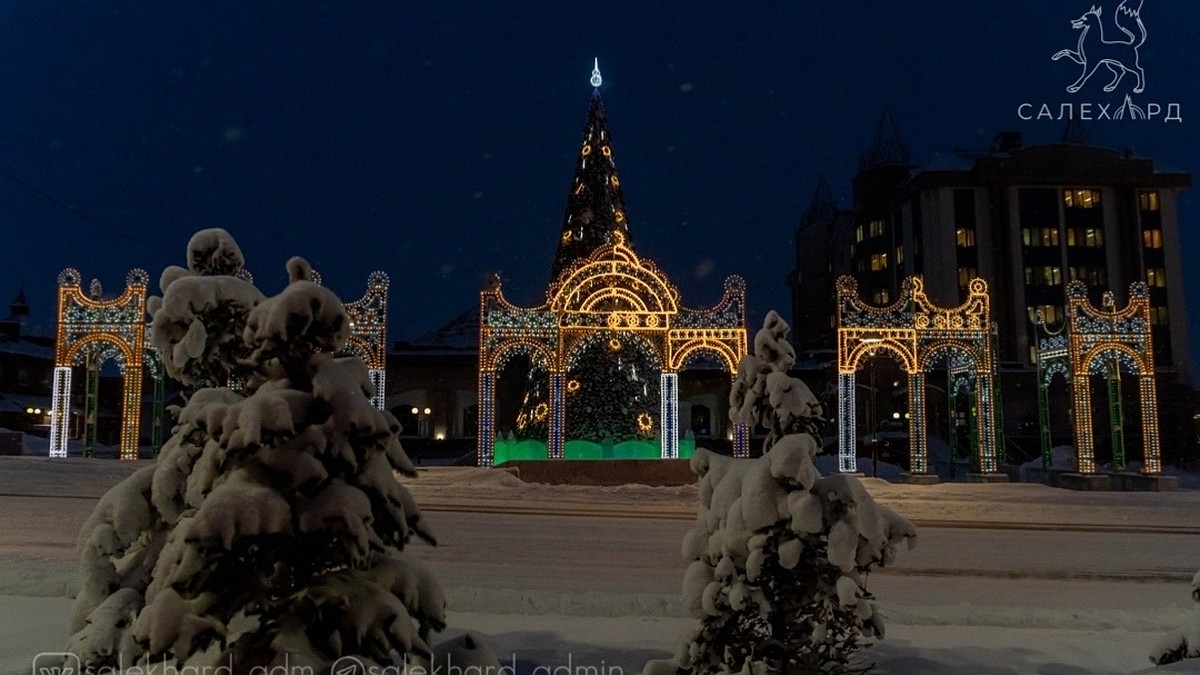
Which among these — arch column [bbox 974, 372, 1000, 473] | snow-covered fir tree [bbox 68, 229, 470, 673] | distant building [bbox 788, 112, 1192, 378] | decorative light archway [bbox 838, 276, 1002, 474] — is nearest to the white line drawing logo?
snow-covered fir tree [bbox 68, 229, 470, 673]

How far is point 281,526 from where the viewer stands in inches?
133

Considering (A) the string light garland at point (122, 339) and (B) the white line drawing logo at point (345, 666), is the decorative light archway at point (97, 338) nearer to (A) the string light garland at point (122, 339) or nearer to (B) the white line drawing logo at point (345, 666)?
(A) the string light garland at point (122, 339)

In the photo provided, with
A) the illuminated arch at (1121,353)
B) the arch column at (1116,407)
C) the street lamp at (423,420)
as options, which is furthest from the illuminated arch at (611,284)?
the street lamp at (423,420)

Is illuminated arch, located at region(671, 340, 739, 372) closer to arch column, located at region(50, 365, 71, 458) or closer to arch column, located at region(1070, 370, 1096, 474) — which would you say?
arch column, located at region(1070, 370, 1096, 474)

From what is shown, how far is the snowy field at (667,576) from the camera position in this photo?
6570 mm

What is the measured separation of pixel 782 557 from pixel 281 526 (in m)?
2.59

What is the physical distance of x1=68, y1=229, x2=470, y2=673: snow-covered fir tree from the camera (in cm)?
341

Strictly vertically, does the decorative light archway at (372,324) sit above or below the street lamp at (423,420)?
above

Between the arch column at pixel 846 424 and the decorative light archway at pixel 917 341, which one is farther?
the decorative light archway at pixel 917 341

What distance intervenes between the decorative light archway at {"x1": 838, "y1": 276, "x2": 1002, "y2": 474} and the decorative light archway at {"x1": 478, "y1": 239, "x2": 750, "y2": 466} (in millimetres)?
2944

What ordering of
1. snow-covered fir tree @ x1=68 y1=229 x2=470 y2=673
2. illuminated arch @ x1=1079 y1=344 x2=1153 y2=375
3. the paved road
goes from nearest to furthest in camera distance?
snow-covered fir tree @ x1=68 y1=229 x2=470 y2=673
the paved road
illuminated arch @ x1=1079 y1=344 x2=1153 y2=375

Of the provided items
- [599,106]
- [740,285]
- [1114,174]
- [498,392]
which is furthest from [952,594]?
[1114,174]

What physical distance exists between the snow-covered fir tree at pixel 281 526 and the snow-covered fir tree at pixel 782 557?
1709 mm

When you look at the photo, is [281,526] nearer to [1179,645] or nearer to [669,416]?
[1179,645]
